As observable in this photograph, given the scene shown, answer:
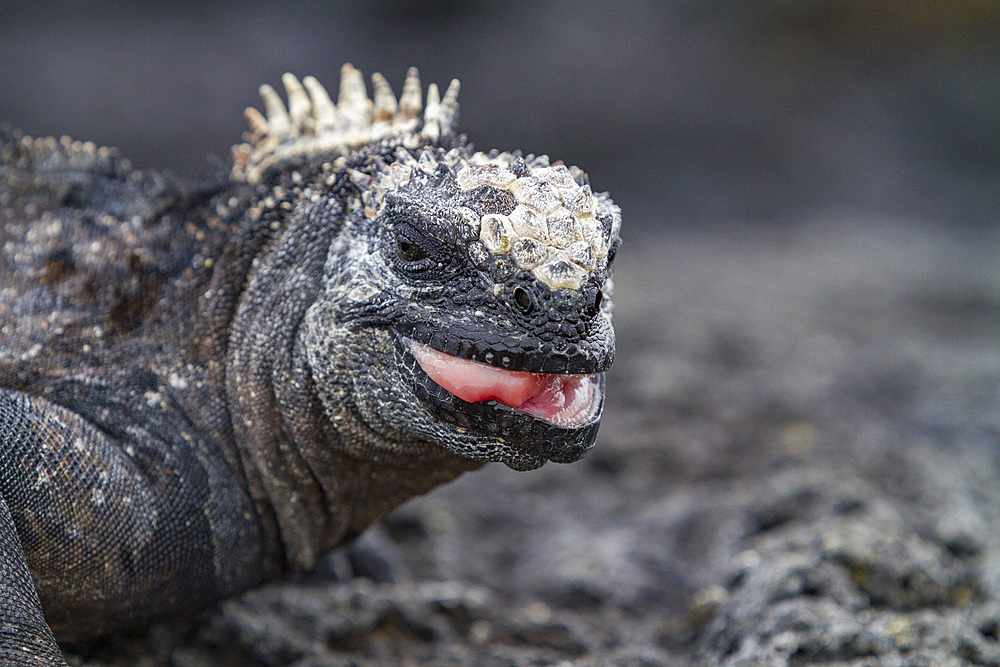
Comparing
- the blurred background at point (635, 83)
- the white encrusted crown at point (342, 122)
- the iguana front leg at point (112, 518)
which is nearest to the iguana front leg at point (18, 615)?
the iguana front leg at point (112, 518)

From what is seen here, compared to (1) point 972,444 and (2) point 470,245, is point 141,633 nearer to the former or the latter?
(2) point 470,245

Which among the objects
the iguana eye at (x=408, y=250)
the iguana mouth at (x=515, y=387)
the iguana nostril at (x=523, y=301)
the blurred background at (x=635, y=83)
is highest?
the blurred background at (x=635, y=83)

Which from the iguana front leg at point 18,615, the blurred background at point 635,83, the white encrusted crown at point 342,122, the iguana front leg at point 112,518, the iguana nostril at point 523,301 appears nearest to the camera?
the iguana front leg at point 18,615

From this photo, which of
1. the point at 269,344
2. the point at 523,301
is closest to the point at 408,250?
the point at 523,301

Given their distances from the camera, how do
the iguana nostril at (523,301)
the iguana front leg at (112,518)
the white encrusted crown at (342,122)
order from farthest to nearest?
Answer: the white encrusted crown at (342,122) < the iguana front leg at (112,518) < the iguana nostril at (523,301)

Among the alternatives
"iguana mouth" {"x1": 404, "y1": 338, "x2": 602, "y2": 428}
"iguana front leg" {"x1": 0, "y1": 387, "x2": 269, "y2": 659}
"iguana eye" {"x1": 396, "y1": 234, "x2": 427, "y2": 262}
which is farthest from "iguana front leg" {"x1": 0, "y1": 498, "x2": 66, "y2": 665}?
"iguana eye" {"x1": 396, "y1": 234, "x2": 427, "y2": 262}

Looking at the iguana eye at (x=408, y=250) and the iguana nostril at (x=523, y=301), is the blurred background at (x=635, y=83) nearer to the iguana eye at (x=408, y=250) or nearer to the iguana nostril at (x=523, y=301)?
the iguana eye at (x=408, y=250)

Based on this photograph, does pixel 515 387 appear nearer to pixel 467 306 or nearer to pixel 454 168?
pixel 467 306
